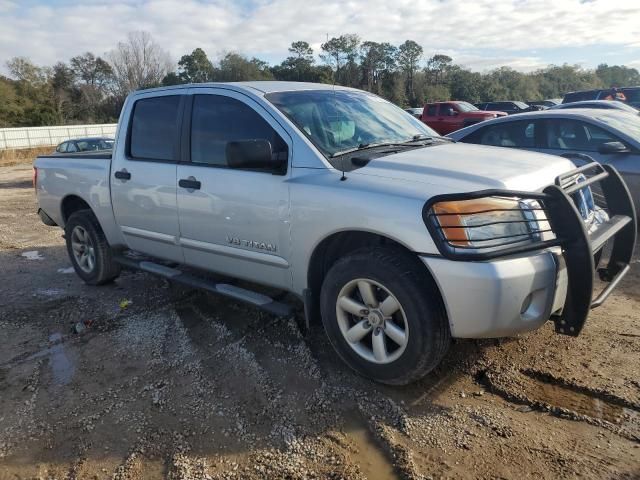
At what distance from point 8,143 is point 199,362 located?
33.3 m

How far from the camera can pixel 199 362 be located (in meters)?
3.62

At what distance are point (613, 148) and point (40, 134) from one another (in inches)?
1337

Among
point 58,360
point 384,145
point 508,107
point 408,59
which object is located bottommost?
point 58,360

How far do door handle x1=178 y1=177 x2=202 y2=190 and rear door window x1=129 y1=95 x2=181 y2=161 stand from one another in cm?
30

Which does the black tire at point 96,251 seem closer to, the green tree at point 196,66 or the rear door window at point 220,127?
the rear door window at point 220,127

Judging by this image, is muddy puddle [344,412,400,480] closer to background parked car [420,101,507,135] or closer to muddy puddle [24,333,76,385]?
muddy puddle [24,333,76,385]

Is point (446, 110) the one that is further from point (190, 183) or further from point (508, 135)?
point (190, 183)

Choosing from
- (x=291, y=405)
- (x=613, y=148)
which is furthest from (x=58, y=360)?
(x=613, y=148)

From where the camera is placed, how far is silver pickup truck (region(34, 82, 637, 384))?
2.70 metres

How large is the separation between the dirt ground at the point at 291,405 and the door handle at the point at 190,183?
3.84 feet

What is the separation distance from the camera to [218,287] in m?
3.97

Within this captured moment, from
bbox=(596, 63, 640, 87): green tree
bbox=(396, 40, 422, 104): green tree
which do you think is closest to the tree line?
bbox=(396, 40, 422, 104): green tree

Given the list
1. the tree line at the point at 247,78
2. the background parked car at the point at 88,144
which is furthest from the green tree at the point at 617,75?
the background parked car at the point at 88,144

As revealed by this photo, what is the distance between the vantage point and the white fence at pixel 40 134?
101ft
